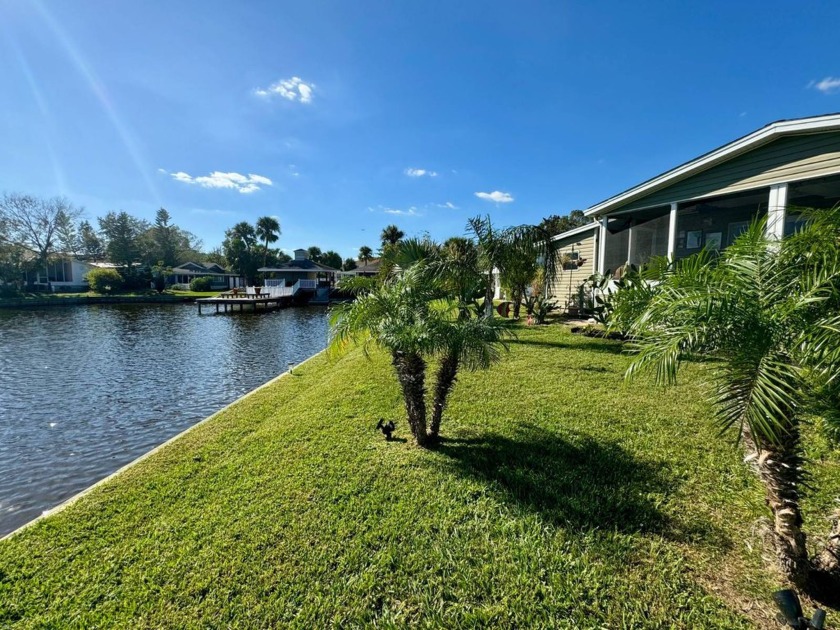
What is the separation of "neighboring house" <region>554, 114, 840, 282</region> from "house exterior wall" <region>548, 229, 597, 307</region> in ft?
0.60

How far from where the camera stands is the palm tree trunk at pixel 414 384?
409 cm

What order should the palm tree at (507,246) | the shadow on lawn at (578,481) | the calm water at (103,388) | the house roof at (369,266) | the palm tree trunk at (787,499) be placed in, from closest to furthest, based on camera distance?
the palm tree trunk at (787,499) → the shadow on lawn at (578,481) → the calm water at (103,388) → the palm tree at (507,246) → the house roof at (369,266)

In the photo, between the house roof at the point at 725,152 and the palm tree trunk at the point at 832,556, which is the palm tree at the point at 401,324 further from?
the house roof at the point at 725,152

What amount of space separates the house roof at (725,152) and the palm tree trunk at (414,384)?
8.58 metres

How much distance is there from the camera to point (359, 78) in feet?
37.8

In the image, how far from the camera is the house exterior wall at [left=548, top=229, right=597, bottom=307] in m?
13.9

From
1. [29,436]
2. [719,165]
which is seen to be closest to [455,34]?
[719,165]

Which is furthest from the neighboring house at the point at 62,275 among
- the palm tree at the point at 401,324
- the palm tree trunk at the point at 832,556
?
the palm tree trunk at the point at 832,556

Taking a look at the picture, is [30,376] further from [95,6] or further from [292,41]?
[292,41]

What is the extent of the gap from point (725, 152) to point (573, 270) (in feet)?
23.9

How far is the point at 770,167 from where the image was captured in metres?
7.40

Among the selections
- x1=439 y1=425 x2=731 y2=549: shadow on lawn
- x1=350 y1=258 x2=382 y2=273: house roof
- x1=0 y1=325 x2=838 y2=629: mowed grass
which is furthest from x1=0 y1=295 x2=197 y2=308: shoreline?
x1=439 y1=425 x2=731 y2=549: shadow on lawn

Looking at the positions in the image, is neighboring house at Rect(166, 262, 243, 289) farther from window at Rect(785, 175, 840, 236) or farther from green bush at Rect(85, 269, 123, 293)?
window at Rect(785, 175, 840, 236)

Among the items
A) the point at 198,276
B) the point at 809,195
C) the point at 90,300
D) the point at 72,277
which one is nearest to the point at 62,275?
the point at 72,277
